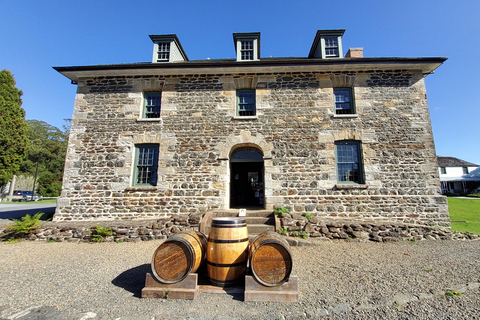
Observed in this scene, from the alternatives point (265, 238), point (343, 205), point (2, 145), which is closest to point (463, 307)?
Answer: point (265, 238)

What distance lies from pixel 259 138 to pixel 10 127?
19771 mm

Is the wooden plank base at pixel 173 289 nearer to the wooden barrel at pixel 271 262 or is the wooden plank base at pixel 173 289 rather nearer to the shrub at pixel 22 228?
the wooden barrel at pixel 271 262

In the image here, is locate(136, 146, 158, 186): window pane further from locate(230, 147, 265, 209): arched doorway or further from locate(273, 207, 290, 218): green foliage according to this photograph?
locate(273, 207, 290, 218): green foliage

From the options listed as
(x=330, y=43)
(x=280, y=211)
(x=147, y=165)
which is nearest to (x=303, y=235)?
(x=280, y=211)

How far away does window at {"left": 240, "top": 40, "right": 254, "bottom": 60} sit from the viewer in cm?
1023

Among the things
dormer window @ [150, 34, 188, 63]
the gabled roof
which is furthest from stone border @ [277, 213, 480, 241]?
the gabled roof

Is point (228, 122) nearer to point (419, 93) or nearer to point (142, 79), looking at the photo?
point (142, 79)

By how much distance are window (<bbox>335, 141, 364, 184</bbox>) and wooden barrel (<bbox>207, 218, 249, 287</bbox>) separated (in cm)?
646

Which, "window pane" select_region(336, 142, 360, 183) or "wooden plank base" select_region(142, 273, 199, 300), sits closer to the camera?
"wooden plank base" select_region(142, 273, 199, 300)

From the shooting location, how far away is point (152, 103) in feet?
31.8

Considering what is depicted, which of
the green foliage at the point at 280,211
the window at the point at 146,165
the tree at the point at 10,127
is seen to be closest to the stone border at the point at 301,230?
the green foliage at the point at 280,211

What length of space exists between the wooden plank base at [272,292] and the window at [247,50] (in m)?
9.56

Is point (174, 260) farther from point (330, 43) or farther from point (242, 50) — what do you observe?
point (330, 43)

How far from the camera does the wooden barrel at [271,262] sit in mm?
3359
